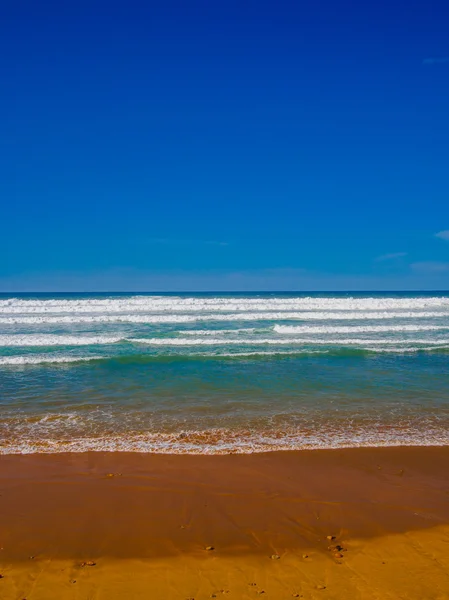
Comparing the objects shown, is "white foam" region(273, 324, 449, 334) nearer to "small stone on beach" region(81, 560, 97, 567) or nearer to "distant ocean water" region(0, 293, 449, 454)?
"distant ocean water" region(0, 293, 449, 454)

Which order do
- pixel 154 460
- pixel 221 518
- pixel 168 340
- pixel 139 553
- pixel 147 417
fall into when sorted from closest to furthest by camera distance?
pixel 139 553 → pixel 221 518 → pixel 154 460 → pixel 147 417 → pixel 168 340

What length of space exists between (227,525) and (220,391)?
5642mm

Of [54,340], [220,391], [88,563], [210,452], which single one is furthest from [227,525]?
[54,340]

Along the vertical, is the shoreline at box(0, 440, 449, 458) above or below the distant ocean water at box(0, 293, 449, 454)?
below

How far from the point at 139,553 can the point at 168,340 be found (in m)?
15.1

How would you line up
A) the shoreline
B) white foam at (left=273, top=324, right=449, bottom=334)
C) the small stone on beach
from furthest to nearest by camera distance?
white foam at (left=273, top=324, right=449, bottom=334), the shoreline, the small stone on beach

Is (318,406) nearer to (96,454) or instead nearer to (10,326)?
(96,454)

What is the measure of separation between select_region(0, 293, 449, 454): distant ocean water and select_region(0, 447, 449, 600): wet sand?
0.71 metres

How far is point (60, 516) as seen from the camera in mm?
4590

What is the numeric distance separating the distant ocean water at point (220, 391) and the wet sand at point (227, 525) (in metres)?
0.71

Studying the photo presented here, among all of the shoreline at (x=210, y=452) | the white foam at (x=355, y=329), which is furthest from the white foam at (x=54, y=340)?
the shoreline at (x=210, y=452)

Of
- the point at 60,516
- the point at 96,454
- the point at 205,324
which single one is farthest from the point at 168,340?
the point at 60,516

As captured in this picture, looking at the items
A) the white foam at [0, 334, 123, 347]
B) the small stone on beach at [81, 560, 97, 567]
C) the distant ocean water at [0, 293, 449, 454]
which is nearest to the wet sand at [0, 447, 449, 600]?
the small stone on beach at [81, 560, 97, 567]

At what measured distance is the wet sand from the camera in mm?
3424
